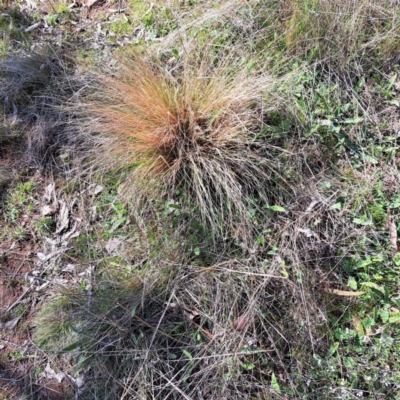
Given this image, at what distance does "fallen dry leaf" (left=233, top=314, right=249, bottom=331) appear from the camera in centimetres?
208

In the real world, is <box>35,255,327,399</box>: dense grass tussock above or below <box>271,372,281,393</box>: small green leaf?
above

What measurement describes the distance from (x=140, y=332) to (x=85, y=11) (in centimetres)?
280

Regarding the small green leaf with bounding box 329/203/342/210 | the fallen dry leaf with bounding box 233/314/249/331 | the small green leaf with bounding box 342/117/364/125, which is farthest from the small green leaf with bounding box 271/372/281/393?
the small green leaf with bounding box 342/117/364/125

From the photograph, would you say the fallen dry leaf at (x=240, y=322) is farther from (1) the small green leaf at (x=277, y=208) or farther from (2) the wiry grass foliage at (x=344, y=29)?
(2) the wiry grass foliage at (x=344, y=29)

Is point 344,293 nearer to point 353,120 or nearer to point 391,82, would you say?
point 353,120

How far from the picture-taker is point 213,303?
7.04ft

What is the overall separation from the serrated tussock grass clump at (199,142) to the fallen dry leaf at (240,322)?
0.51 m

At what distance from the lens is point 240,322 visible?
2100mm

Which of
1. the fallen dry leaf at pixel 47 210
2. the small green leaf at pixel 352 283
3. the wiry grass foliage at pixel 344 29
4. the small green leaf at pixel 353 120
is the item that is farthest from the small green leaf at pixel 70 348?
the wiry grass foliage at pixel 344 29

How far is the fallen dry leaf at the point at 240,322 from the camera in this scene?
6.84ft

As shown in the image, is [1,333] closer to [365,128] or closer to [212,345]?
[212,345]

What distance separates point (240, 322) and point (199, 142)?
3.59ft

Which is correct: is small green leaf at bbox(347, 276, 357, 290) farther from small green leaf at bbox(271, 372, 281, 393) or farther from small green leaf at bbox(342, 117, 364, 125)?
small green leaf at bbox(342, 117, 364, 125)

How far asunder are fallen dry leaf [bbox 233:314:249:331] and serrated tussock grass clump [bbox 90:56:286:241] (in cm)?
51
